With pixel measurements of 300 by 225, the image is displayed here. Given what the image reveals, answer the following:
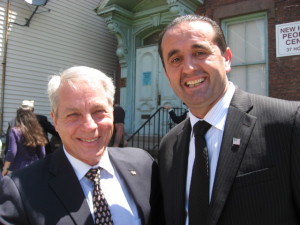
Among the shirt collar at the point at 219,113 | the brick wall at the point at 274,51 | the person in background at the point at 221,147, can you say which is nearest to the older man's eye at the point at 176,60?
the person in background at the point at 221,147

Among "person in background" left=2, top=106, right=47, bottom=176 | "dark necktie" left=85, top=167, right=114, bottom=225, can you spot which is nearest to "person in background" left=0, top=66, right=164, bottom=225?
"dark necktie" left=85, top=167, right=114, bottom=225

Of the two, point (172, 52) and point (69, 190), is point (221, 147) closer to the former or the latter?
point (172, 52)

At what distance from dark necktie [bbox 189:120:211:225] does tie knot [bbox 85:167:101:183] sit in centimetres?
63

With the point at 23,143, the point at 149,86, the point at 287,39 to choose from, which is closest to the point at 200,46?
the point at 23,143

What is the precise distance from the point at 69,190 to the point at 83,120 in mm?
449

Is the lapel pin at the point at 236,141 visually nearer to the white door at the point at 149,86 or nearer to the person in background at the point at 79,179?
the person in background at the point at 79,179

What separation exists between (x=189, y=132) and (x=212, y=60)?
0.54 meters

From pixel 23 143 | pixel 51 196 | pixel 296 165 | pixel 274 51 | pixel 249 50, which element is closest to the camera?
pixel 296 165

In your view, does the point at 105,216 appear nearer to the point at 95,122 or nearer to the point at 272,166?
the point at 95,122

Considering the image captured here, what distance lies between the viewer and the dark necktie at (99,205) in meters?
1.82

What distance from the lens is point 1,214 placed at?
1630mm

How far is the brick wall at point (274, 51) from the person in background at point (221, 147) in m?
5.33

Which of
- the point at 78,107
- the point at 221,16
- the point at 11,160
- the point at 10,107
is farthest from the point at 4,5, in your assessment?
the point at 78,107

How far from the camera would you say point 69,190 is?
183 cm
